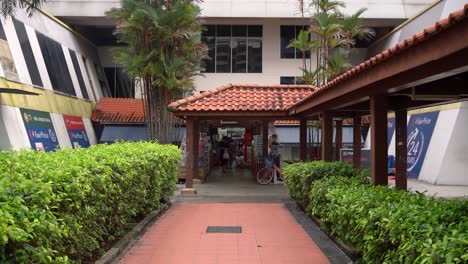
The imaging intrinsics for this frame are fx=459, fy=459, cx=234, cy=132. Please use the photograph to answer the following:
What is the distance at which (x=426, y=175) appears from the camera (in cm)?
1748

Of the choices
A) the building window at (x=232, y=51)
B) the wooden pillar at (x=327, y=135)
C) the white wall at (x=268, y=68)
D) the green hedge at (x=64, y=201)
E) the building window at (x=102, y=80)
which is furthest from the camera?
the building window at (x=102, y=80)

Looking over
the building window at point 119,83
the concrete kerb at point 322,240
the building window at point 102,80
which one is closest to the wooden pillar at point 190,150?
the concrete kerb at point 322,240

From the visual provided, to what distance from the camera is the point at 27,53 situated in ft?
63.4

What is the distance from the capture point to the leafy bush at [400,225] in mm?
3266

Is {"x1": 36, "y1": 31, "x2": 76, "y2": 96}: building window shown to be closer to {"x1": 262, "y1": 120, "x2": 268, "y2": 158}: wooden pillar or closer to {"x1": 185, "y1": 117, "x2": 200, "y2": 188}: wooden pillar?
{"x1": 185, "y1": 117, "x2": 200, "y2": 188}: wooden pillar

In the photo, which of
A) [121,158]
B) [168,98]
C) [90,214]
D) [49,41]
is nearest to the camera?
[90,214]

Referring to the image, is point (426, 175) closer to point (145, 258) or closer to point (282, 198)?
point (282, 198)

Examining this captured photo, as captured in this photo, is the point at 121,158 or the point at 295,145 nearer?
the point at 121,158

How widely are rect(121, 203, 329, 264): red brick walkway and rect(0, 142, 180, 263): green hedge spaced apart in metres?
0.76

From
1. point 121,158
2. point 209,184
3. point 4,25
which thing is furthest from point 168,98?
point 121,158

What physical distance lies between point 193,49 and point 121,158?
13.2 meters

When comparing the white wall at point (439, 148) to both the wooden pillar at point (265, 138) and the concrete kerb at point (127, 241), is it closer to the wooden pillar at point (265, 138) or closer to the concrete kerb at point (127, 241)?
the wooden pillar at point (265, 138)

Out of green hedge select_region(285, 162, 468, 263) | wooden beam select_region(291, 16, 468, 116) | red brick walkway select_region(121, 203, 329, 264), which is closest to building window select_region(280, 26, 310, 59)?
red brick walkway select_region(121, 203, 329, 264)

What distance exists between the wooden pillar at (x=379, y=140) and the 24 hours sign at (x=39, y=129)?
1298 centimetres
